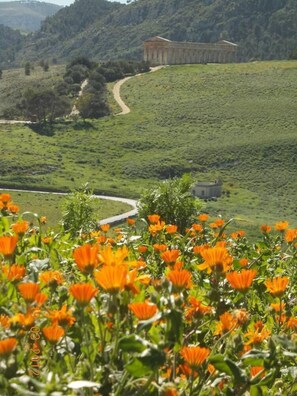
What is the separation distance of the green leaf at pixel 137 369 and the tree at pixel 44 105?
79.2 metres

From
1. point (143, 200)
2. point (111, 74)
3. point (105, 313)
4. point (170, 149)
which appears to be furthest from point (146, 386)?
point (111, 74)

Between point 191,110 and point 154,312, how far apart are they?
88472 mm

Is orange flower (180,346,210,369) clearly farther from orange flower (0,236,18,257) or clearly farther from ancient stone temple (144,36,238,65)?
ancient stone temple (144,36,238,65)

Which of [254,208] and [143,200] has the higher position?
[143,200]

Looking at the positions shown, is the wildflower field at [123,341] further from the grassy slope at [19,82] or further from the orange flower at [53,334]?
the grassy slope at [19,82]

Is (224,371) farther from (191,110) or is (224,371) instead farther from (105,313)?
(191,110)

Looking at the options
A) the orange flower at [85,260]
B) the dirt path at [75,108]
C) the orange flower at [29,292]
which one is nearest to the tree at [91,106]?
the dirt path at [75,108]

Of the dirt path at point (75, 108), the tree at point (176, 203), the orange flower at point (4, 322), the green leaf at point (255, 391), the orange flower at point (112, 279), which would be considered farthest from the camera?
the dirt path at point (75, 108)

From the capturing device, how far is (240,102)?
302ft

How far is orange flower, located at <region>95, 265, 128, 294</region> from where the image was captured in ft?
6.45

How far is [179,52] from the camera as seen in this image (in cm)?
12725

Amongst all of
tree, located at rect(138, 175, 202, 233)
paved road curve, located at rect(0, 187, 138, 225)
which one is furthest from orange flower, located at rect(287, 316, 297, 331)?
paved road curve, located at rect(0, 187, 138, 225)

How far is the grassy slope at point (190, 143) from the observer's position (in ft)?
208

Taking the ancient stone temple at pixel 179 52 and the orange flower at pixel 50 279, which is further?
the ancient stone temple at pixel 179 52
